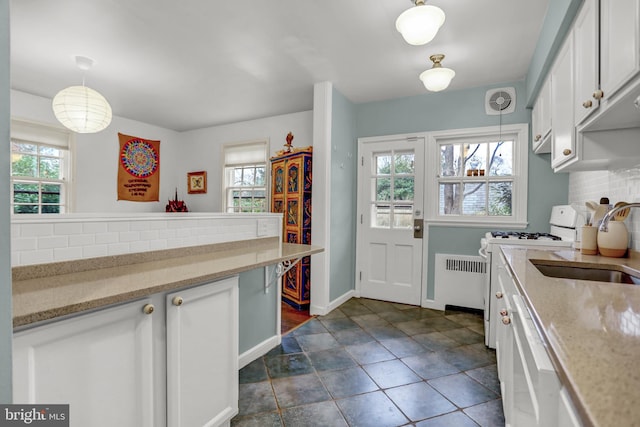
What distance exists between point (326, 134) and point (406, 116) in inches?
41.5

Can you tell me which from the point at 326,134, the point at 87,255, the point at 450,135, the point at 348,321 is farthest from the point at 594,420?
the point at 450,135

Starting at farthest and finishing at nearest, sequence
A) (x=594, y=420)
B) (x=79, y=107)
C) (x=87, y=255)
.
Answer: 1. (x=79, y=107)
2. (x=87, y=255)
3. (x=594, y=420)

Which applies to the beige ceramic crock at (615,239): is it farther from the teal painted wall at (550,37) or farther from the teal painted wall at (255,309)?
the teal painted wall at (255,309)

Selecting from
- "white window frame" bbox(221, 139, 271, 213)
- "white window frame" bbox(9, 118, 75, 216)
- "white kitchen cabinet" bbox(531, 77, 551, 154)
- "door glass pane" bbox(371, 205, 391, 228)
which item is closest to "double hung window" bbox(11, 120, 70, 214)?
"white window frame" bbox(9, 118, 75, 216)

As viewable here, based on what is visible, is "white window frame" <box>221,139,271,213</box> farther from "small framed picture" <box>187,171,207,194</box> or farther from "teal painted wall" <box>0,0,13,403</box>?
"teal painted wall" <box>0,0,13,403</box>

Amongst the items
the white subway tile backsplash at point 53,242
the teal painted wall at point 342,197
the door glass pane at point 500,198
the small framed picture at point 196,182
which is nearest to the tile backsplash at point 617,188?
the door glass pane at point 500,198

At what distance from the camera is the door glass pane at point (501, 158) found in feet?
10.5

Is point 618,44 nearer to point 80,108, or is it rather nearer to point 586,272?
point 586,272

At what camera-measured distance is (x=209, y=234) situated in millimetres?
1885

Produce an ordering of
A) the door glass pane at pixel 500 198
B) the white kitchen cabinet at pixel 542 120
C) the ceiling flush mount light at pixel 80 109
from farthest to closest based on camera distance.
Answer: the door glass pane at pixel 500 198 < the ceiling flush mount light at pixel 80 109 < the white kitchen cabinet at pixel 542 120

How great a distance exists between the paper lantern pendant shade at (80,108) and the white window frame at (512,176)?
3.30 metres

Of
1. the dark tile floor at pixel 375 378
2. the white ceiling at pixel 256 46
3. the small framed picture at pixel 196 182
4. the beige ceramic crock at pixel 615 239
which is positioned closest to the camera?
the beige ceramic crock at pixel 615 239

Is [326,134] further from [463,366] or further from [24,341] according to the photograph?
[24,341]

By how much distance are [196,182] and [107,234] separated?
4314 millimetres
